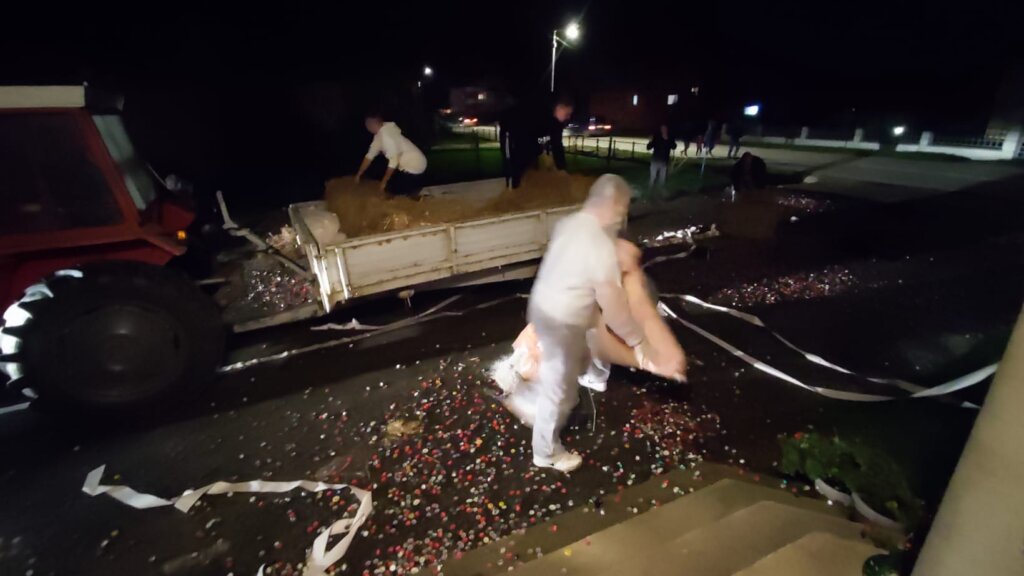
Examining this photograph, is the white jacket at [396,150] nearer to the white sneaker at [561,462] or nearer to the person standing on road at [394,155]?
the person standing on road at [394,155]

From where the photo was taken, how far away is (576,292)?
9.60 ft

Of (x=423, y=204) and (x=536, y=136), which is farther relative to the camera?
(x=536, y=136)

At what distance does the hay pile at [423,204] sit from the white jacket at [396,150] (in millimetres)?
414

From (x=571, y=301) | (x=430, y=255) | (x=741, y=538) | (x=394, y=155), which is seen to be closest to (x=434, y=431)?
(x=571, y=301)

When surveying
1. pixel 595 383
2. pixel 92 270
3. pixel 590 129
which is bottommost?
pixel 595 383

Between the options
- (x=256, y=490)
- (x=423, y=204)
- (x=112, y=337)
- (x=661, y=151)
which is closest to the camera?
(x=256, y=490)

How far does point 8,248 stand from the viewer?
11.7ft

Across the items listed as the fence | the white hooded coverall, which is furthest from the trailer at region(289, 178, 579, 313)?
the fence

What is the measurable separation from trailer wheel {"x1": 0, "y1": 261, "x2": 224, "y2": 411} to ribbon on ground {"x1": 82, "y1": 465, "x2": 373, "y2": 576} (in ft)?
2.39

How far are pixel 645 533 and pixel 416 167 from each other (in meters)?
5.12

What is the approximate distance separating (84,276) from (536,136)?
214 inches

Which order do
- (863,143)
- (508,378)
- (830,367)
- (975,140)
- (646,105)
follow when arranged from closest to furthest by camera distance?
1. (508,378)
2. (830,367)
3. (975,140)
4. (863,143)
5. (646,105)

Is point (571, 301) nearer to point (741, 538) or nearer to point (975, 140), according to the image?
point (741, 538)

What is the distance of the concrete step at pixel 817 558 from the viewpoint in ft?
7.06
